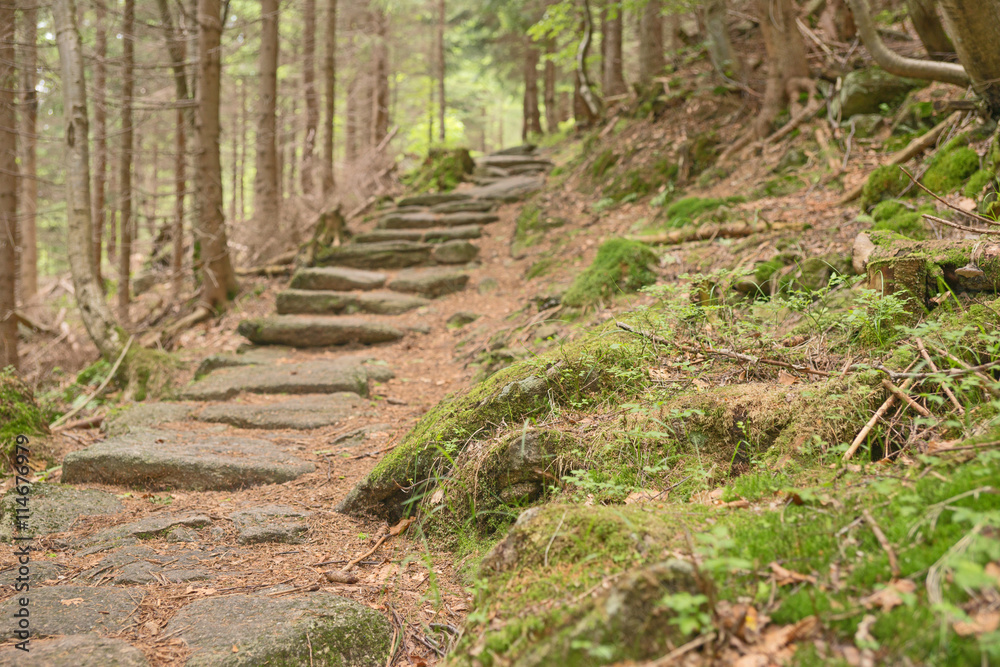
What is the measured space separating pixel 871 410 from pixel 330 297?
6.63m

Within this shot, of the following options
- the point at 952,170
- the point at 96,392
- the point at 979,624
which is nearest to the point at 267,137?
the point at 96,392

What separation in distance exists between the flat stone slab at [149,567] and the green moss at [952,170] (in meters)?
5.11

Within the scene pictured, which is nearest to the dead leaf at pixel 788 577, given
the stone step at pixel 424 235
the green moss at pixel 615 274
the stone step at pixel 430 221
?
the green moss at pixel 615 274

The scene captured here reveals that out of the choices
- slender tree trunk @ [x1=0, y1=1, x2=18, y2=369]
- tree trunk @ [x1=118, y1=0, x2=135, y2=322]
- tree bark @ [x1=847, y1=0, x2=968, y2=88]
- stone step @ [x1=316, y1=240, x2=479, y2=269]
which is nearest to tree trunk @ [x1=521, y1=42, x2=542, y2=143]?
tree trunk @ [x1=118, y1=0, x2=135, y2=322]

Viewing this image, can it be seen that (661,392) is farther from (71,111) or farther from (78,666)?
(71,111)

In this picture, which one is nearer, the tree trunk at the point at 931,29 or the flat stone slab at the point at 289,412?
the flat stone slab at the point at 289,412

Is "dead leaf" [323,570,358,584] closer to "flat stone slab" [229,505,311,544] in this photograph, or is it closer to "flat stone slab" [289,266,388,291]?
"flat stone slab" [229,505,311,544]

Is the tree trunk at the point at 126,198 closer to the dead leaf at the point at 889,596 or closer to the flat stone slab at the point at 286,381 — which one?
the flat stone slab at the point at 286,381

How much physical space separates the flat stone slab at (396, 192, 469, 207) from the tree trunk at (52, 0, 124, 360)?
5646 millimetres

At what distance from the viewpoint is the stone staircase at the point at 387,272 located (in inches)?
274

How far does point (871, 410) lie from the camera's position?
230 centimetres

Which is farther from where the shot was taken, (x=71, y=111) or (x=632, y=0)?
(x=632, y=0)

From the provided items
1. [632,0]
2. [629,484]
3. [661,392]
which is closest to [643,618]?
[629,484]

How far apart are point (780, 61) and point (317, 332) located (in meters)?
6.61
